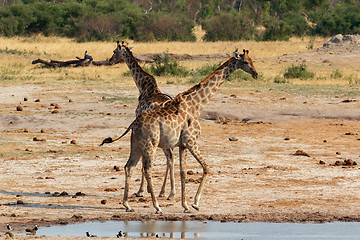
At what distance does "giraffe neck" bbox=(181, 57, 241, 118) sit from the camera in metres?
9.21

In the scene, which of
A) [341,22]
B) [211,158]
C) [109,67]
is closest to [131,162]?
[211,158]

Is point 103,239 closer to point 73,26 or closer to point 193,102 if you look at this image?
point 193,102

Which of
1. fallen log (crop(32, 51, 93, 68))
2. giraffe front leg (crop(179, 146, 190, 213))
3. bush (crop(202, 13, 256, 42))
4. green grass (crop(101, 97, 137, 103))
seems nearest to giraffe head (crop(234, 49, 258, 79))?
giraffe front leg (crop(179, 146, 190, 213))

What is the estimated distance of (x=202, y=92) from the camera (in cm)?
942

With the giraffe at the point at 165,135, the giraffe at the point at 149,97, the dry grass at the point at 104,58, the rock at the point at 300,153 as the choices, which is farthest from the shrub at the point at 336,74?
the giraffe at the point at 165,135

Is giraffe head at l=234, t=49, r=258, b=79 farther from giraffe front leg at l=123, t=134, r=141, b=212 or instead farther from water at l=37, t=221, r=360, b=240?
water at l=37, t=221, r=360, b=240

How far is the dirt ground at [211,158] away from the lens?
873cm

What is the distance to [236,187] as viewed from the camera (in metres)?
10.2

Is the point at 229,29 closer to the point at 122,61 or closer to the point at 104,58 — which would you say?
the point at 104,58

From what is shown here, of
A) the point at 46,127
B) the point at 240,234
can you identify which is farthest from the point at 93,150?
the point at 240,234

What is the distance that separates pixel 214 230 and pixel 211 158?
4.83 metres

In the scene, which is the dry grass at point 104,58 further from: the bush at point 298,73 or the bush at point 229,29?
the bush at point 229,29

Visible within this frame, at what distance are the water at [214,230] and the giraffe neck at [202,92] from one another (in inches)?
67.4

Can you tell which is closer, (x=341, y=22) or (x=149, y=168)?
(x=149, y=168)
